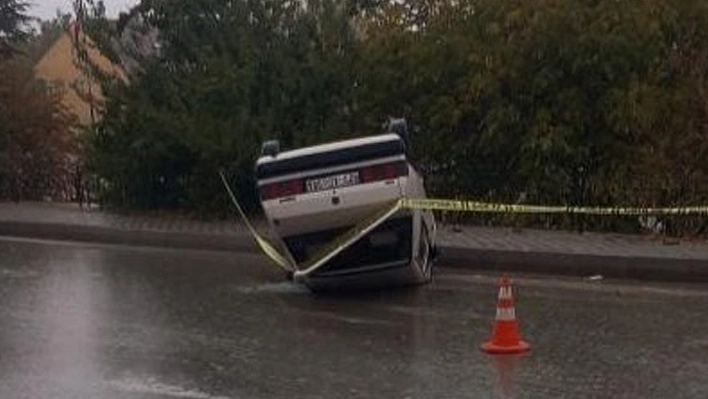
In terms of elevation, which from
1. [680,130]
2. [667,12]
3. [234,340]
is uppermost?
[667,12]

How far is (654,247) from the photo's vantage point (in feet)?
46.2

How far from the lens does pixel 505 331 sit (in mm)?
9453

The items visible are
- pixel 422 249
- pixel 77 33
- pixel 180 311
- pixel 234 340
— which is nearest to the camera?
pixel 234 340

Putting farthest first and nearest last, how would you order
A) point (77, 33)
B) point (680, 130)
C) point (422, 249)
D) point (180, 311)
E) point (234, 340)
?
1. point (77, 33)
2. point (680, 130)
3. point (422, 249)
4. point (180, 311)
5. point (234, 340)

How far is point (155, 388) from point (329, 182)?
3.66 meters

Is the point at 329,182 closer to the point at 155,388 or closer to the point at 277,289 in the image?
the point at 277,289

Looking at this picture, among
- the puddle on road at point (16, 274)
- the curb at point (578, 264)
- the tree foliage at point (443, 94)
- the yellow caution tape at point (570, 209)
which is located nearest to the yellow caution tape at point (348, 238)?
the yellow caution tape at point (570, 209)

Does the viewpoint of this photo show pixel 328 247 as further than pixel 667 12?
No

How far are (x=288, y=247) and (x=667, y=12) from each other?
5669mm

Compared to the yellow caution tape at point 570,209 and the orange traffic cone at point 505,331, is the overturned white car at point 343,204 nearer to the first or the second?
the yellow caution tape at point 570,209

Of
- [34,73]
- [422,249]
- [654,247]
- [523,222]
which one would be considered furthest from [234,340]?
[34,73]

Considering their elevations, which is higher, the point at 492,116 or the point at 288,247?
the point at 492,116

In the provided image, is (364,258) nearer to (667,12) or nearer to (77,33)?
(667,12)

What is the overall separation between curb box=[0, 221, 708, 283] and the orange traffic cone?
3.95 meters
